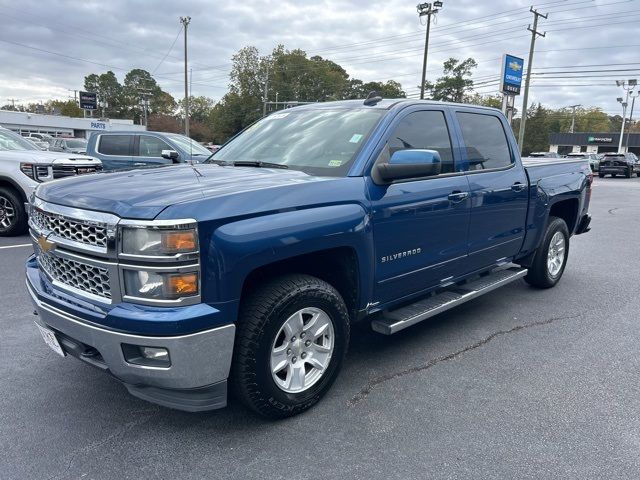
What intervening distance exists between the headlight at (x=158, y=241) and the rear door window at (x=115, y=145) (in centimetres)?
952

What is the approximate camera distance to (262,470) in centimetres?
250

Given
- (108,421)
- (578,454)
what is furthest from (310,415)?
(578,454)

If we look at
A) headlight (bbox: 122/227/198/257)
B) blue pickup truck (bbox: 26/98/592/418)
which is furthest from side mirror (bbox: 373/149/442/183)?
headlight (bbox: 122/227/198/257)

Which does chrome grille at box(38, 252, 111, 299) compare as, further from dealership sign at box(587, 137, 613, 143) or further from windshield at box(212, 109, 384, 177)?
dealership sign at box(587, 137, 613, 143)

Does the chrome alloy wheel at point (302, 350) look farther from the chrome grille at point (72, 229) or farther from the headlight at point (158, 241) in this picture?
the chrome grille at point (72, 229)

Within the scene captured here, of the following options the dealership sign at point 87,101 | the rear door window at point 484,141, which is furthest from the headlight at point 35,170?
the dealership sign at point 87,101

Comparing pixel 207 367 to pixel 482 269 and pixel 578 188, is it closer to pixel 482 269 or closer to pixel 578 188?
pixel 482 269

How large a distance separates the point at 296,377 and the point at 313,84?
3404 inches

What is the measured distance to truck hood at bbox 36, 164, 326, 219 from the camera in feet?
8.05

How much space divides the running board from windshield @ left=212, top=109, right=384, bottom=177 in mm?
1130

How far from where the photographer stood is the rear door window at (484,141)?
170 inches

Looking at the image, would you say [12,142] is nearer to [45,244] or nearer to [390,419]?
[45,244]

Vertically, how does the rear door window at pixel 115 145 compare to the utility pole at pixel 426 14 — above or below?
below

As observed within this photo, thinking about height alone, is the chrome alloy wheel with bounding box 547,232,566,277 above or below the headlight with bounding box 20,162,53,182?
below
